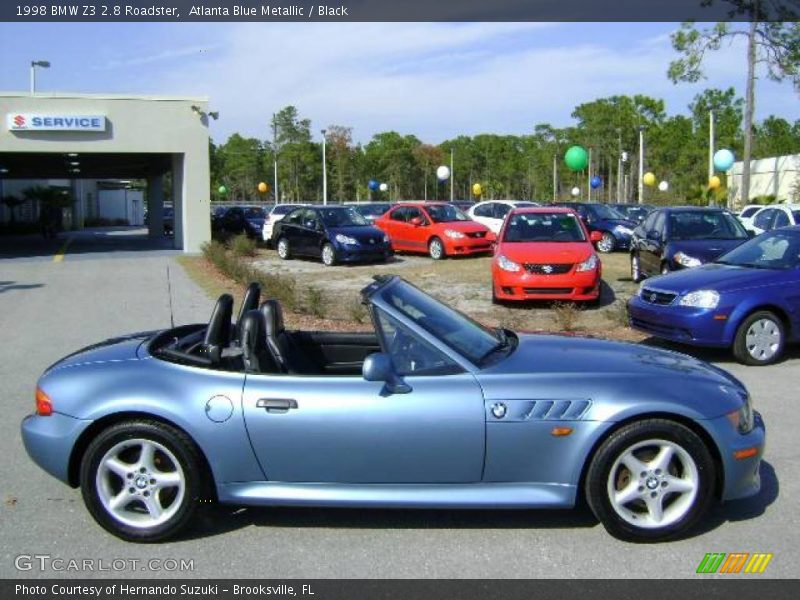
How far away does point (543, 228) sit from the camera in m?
14.6

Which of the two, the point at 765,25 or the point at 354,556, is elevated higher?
the point at 765,25

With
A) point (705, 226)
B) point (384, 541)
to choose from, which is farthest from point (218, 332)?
point (705, 226)

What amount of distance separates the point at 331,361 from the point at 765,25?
96.9 feet

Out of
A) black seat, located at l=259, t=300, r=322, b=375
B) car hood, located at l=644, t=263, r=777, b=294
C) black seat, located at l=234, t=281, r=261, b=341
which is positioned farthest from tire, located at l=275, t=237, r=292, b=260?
black seat, located at l=259, t=300, r=322, b=375

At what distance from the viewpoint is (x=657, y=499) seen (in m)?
4.28

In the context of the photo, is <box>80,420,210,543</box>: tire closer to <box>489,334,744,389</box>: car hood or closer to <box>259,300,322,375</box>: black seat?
<box>259,300,322,375</box>: black seat

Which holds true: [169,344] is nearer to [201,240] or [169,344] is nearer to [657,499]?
[657,499]

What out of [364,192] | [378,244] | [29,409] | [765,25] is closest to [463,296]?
[378,244]

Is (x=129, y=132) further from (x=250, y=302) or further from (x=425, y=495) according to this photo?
(x=425, y=495)

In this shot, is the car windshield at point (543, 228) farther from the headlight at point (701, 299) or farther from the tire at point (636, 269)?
the headlight at point (701, 299)

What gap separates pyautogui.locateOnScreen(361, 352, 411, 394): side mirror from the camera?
416 cm

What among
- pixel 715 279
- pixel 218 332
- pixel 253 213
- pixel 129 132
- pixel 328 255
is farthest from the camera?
pixel 253 213

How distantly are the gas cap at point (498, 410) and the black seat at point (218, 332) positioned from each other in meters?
1.62

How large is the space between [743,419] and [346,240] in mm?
17491
